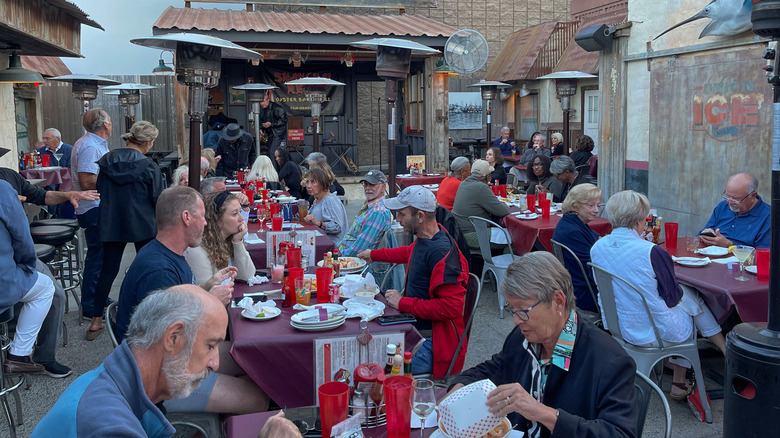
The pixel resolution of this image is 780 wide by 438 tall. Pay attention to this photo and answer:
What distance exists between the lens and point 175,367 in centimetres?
173

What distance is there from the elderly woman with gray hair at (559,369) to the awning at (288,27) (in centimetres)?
1152

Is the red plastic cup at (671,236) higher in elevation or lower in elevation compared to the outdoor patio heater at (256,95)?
lower

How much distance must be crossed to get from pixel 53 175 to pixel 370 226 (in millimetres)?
6986

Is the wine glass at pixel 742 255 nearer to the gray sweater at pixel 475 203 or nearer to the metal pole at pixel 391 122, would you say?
A: the gray sweater at pixel 475 203

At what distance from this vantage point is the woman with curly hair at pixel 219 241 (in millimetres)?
3795

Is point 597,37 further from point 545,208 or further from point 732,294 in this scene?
point 732,294

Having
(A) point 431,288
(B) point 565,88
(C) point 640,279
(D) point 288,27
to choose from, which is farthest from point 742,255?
(D) point 288,27

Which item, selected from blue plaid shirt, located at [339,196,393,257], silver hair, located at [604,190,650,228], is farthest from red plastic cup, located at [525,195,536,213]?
silver hair, located at [604,190,650,228]

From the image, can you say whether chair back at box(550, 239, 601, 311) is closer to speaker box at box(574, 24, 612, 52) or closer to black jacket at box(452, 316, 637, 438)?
black jacket at box(452, 316, 637, 438)

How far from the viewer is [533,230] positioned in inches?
235

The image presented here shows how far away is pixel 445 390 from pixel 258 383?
1.01m

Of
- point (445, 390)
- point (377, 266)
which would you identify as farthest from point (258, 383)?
point (377, 266)

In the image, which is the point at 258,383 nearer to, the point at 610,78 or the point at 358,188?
the point at 610,78

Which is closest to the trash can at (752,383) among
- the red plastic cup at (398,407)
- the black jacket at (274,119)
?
the red plastic cup at (398,407)
